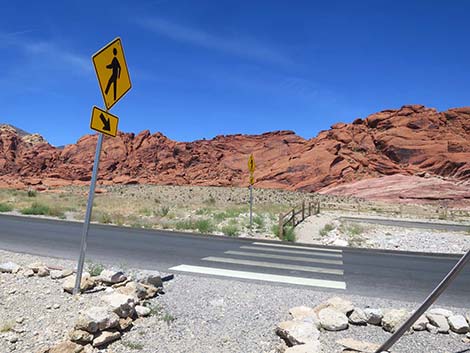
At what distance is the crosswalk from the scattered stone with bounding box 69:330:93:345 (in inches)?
157

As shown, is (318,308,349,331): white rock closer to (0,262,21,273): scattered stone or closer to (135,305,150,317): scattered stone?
(135,305,150,317): scattered stone

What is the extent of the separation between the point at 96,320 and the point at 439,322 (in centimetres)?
422

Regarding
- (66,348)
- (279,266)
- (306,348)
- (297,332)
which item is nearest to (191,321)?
(297,332)

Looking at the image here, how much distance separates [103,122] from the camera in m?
5.00

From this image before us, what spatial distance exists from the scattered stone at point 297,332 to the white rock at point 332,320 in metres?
0.39

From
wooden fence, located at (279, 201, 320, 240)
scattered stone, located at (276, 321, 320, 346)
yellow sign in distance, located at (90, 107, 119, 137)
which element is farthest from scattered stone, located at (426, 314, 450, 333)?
wooden fence, located at (279, 201, 320, 240)

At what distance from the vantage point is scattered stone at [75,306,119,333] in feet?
12.9

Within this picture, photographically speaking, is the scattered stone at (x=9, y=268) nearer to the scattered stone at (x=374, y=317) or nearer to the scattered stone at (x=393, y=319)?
the scattered stone at (x=374, y=317)

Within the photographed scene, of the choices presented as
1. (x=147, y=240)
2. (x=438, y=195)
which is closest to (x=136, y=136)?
(x=438, y=195)

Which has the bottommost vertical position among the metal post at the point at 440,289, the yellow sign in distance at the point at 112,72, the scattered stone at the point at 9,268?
the scattered stone at the point at 9,268

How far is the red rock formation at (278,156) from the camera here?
75875mm

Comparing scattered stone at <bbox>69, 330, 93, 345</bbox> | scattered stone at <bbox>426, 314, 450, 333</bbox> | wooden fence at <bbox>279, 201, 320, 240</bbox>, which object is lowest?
scattered stone at <bbox>69, 330, 93, 345</bbox>

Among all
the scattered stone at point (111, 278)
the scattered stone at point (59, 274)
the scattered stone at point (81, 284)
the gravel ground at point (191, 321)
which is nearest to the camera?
the gravel ground at point (191, 321)

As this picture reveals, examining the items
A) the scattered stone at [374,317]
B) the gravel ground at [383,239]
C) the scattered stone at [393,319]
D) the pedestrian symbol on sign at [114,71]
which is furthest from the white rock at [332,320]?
the gravel ground at [383,239]
